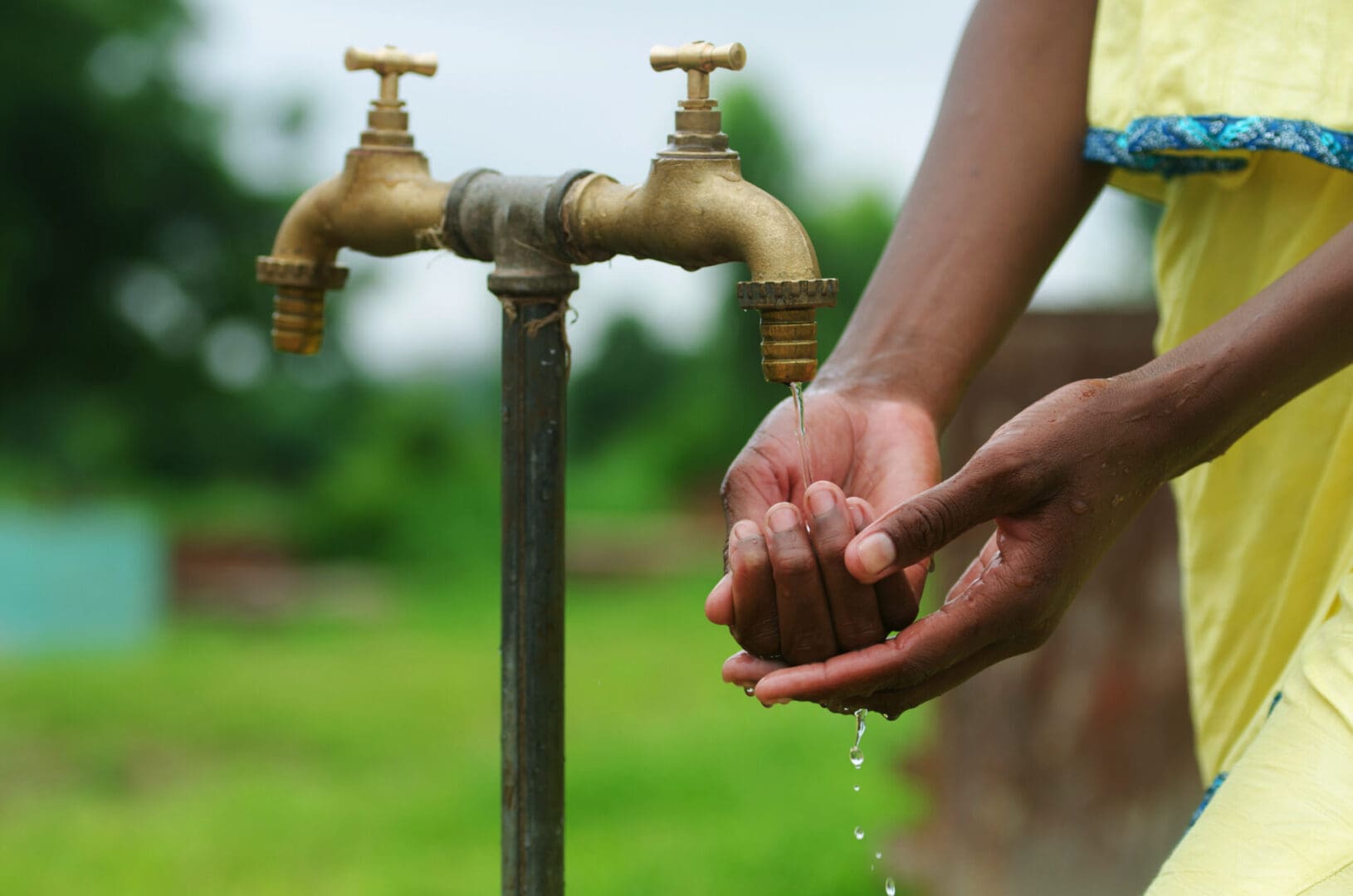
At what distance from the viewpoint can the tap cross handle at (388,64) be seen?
145 cm

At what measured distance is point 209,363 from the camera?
7.61 metres

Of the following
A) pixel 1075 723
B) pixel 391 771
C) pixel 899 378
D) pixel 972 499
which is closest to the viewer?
pixel 972 499

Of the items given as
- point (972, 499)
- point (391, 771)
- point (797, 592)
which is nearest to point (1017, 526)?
point (972, 499)

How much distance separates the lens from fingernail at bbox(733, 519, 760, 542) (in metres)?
1.14

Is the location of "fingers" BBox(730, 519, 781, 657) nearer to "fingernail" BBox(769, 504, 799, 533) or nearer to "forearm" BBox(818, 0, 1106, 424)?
"fingernail" BBox(769, 504, 799, 533)

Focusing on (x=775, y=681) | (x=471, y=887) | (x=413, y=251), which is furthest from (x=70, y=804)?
(x=775, y=681)

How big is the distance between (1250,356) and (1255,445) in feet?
1.04

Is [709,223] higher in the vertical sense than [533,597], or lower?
higher

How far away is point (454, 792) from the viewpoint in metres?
4.75

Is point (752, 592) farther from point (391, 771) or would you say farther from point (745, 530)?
point (391, 771)

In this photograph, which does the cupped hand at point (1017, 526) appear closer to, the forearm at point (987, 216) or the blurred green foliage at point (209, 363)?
the forearm at point (987, 216)

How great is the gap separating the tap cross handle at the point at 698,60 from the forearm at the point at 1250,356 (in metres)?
0.37

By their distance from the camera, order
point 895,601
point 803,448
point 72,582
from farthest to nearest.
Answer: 1. point 72,582
2. point 803,448
3. point 895,601

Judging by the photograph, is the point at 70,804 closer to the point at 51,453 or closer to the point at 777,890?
the point at 777,890
